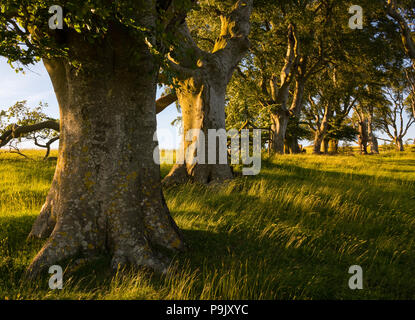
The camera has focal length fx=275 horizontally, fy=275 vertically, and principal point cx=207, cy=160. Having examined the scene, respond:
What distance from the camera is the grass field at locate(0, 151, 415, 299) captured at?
3.73 m

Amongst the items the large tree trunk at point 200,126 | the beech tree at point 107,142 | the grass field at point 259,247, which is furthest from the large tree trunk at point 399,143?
the beech tree at point 107,142

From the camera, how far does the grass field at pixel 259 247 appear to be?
12.2 feet

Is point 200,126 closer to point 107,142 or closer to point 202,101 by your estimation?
point 202,101

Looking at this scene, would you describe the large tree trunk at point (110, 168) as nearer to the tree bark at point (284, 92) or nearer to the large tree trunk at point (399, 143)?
the tree bark at point (284, 92)

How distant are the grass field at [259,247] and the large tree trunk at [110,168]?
45 centimetres

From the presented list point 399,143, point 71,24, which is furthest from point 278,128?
point 399,143

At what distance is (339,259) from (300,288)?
4.37 ft

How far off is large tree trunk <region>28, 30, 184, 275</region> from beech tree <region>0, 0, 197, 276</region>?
0.02 meters

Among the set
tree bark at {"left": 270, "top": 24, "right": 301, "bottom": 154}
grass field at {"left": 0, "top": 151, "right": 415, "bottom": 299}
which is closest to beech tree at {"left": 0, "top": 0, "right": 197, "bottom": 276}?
grass field at {"left": 0, "top": 151, "right": 415, "bottom": 299}

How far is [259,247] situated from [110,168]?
298 centimetres

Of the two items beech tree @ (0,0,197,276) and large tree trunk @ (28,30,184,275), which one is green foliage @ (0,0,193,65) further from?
large tree trunk @ (28,30,184,275)

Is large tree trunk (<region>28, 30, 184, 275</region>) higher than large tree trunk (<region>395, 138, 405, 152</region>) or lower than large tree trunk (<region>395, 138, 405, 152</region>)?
lower

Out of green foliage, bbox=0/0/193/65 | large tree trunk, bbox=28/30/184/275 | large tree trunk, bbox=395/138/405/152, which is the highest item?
large tree trunk, bbox=395/138/405/152
